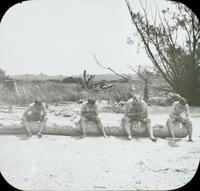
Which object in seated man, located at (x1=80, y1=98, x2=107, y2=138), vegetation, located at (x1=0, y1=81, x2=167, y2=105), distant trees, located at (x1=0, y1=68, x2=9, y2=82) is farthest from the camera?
seated man, located at (x1=80, y1=98, x2=107, y2=138)

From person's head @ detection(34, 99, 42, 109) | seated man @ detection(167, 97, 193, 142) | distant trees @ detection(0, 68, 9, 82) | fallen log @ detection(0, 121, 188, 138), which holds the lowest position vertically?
fallen log @ detection(0, 121, 188, 138)

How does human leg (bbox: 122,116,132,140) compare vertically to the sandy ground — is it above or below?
above

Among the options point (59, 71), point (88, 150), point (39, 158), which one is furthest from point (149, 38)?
point (39, 158)

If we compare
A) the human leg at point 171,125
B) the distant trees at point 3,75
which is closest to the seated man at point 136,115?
the human leg at point 171,125

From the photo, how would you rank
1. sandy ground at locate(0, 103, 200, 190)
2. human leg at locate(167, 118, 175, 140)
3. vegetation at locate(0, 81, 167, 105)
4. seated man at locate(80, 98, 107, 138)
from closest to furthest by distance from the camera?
sandy ground at locate(0, 103, 200, 190) → vegetation at locate(0, 81, 167, 105) → seated man at locate(80, 98, 107, 138) → human leg at locate(167, 118, 175, 140)

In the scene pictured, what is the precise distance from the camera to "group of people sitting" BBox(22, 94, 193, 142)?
745 centimetres

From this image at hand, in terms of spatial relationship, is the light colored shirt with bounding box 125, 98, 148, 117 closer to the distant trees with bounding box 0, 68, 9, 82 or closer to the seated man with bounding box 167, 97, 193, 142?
the seated man with bounding box 167, 97, 193, 142

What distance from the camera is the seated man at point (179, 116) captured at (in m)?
7.49

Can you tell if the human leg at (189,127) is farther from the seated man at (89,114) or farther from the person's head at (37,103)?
the person's head at (37,103)

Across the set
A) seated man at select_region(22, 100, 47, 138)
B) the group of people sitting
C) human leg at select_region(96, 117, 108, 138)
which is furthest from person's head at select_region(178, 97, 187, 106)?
seated man at select_region(22, 100, 47, 138)

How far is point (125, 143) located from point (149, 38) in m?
2.03

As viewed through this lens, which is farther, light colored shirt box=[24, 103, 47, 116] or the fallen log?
the fallen log

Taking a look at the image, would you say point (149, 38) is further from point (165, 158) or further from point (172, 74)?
point (165, 158)

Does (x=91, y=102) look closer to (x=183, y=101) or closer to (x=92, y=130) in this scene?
(x=92, y=130)
